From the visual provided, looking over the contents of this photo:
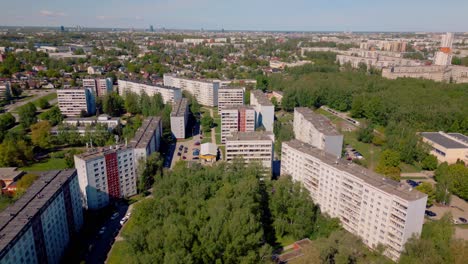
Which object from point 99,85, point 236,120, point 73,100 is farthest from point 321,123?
point 99,85

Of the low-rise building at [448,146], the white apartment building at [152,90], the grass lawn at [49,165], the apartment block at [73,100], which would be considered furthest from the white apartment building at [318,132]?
the apartment block at [73,100]

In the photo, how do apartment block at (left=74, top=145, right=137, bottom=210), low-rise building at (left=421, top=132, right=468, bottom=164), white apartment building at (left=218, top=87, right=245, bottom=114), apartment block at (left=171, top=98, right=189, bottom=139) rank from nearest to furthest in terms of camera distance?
apartment block at (left=74, top=145, right=137, bottom=210)
low-rise building at (left=421, top=132, right=468, bottom=164)
apartment block at (left=171, top=98, right=189, bottom=139)
white apartment building at (left=218, top=87, right=245, bottom=114)

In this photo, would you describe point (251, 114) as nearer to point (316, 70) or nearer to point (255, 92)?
point (255, 92)

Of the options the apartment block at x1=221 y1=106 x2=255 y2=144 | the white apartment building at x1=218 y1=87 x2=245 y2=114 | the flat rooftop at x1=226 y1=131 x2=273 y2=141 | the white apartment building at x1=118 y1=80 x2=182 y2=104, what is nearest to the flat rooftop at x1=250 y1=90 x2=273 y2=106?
the white apartment building at x1=218 y1=87 x2=245 y2=114

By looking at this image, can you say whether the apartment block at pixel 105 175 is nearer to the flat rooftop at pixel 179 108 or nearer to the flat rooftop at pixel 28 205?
the flat rooftop at pixel 28 205

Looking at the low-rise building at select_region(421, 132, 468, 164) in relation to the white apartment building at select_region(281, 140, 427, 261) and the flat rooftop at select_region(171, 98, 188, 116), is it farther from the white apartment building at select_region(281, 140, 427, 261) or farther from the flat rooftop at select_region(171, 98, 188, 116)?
the flat rooftop at select_region(171, 98, 188, 116)

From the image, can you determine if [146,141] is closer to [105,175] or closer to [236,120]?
[105,175]

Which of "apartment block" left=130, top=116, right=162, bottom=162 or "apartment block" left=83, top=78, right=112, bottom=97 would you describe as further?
"apartment block" left=83, top=78, right=112, bottom=97
